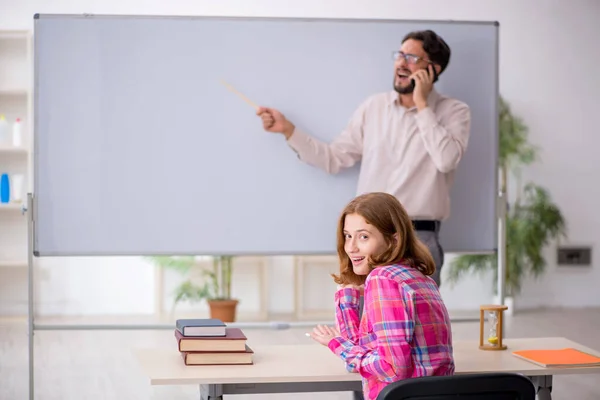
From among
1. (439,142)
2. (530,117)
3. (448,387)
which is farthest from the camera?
(530,117)

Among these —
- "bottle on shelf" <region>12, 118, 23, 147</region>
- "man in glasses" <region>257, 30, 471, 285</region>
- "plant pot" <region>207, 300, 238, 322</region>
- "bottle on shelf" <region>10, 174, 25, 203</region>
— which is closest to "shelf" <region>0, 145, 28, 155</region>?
"bottle on shelf" <region>12, 118, 23, 147</region>

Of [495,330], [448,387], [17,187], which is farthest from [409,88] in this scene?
[17,187]

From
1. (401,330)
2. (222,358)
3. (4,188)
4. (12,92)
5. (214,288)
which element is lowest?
(214,288)

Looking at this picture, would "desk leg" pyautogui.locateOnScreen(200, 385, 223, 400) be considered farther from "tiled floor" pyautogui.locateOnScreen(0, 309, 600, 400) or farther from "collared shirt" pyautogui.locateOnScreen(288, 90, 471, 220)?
"tiled floor" pyautogui.locateOnScreen(0, 309, 600, 400)

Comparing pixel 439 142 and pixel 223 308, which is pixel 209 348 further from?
pixel 223 308

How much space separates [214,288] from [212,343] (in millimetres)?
4513

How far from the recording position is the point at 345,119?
13.9 feet

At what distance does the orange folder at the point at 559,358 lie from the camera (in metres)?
2.60

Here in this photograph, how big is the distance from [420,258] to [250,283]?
5060 mm

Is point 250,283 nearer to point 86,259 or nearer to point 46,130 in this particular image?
point 86,259

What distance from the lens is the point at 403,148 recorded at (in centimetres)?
407

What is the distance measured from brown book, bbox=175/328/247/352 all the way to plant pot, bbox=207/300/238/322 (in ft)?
13.8

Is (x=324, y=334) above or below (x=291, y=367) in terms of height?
above

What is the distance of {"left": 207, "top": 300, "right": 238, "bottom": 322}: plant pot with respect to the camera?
265 inches
